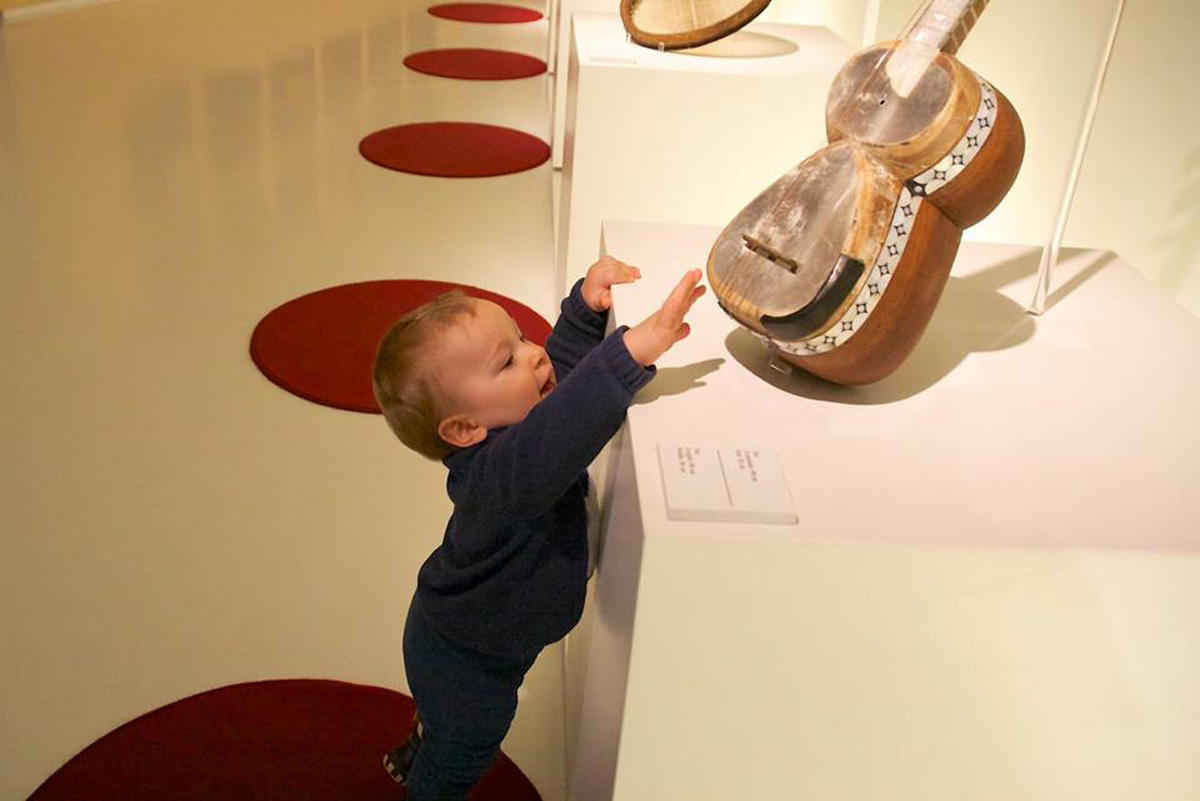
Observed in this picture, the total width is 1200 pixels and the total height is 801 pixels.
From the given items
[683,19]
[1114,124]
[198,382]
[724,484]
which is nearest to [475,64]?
[683,19]

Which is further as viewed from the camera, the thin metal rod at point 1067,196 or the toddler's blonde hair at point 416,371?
the thin metal rod at point 1067,196

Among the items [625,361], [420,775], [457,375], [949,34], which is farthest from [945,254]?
[420,775]

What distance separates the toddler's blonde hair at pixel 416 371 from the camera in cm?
96

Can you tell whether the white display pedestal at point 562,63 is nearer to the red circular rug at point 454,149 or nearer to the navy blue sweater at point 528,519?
the red circular rug at point 454,149

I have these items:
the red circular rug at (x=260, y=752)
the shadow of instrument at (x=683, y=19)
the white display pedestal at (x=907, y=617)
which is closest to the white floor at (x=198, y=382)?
the red circular rug at (x=260, y=752)

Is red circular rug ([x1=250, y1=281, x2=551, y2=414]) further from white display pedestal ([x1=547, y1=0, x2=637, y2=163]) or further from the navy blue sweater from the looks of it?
the navy blue sweater

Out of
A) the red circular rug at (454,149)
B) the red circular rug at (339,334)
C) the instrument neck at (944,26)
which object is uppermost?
the instrument neck at (944,26)

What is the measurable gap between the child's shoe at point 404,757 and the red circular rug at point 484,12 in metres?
4.97

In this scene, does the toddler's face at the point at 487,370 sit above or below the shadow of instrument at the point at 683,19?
below

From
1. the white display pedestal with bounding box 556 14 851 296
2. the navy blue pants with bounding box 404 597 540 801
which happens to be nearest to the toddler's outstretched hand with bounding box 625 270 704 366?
the navy blue pants with bounding box 404 597 540 801

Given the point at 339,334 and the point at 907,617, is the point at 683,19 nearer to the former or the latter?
the point at 339,334

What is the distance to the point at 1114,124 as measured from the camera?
5.10ft

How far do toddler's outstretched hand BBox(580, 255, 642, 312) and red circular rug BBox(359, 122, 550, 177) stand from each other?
232 cm

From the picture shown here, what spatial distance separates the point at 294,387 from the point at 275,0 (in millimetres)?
4095
